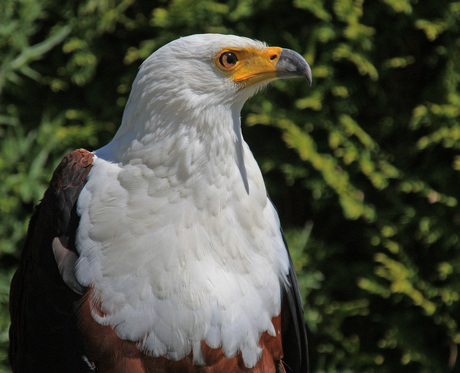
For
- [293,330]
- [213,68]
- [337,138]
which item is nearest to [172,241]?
[213,68]

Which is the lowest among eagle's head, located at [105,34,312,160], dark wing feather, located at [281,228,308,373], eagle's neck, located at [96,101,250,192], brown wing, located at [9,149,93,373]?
dark wing feather, located at [281,228,308,373]

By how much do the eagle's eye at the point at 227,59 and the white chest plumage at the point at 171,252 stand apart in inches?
12.7

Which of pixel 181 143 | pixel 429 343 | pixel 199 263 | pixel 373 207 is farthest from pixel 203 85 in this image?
pixel 429 343

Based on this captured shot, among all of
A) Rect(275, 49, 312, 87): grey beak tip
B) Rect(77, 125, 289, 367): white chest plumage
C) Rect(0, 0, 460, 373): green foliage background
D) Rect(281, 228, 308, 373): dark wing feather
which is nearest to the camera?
Rect(77, 125, 289, 367): white chest plumage

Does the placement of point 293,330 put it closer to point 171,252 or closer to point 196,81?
point 171,252

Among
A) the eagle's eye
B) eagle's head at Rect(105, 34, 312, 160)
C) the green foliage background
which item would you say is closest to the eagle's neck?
eagle's head at Rect(105, 34, 312, 160)

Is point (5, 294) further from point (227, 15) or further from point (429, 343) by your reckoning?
point (429, 343)

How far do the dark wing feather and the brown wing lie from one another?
0.86 m

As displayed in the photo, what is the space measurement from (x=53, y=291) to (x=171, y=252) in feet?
1.62

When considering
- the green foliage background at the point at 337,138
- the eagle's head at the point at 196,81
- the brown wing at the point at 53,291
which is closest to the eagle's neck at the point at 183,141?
the eagle's head at the point at 196,81

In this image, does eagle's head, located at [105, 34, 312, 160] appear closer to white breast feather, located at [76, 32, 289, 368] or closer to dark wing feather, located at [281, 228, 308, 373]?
white breast feather, located at [76, 32, 289, 368]

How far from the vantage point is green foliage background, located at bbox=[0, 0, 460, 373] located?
3.81 metres

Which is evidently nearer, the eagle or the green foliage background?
the eagle

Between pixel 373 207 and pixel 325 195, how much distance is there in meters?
0.32
